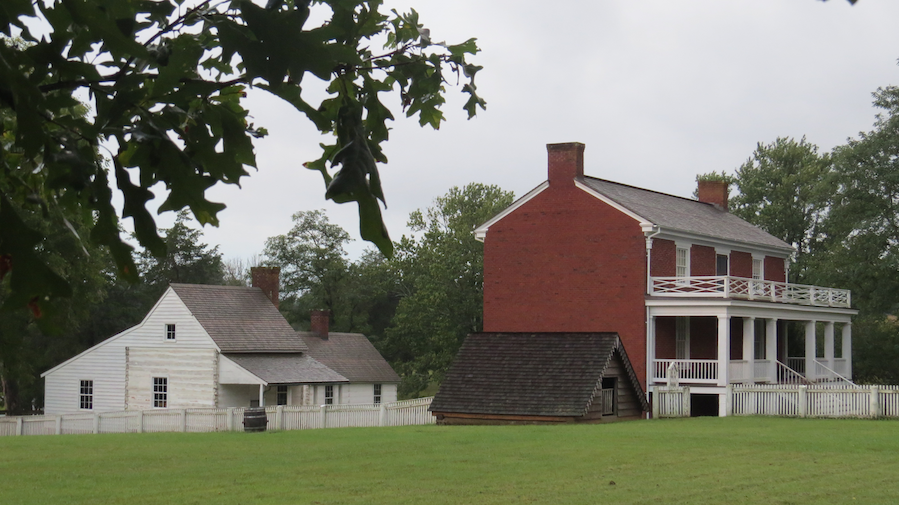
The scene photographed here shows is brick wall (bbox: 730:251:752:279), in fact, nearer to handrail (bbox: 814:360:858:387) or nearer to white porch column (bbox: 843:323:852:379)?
handrail (bbox: 814:360:858:387)

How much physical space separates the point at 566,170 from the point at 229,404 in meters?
17.5

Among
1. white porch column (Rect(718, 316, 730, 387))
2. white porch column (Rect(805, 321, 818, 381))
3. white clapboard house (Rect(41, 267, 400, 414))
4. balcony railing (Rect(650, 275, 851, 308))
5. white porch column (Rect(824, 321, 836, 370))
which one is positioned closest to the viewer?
white porch column (Rect(718, 316, 730, 387))

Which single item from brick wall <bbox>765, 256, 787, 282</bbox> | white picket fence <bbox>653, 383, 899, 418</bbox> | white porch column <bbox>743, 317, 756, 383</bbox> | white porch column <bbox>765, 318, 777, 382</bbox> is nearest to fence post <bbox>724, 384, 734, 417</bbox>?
white picket fence <bbox>653, 383, 899, 418</bbox>

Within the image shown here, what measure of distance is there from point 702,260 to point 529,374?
39.1 ft

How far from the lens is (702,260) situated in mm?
39781

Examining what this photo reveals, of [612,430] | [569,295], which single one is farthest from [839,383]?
[612,430]

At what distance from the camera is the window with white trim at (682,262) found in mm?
38438

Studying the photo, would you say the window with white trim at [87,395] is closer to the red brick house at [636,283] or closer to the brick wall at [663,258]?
the red brick house at [636,283]

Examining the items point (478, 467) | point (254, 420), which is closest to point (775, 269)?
point (254, 420)

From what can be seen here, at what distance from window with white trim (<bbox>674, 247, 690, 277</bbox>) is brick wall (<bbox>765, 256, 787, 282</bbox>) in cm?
746

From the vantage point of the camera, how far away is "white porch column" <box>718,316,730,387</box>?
34.2 metres

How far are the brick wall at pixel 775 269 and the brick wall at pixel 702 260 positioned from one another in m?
5.44

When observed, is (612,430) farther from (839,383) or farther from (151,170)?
(151,170)

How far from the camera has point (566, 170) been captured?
38344 millimetres
